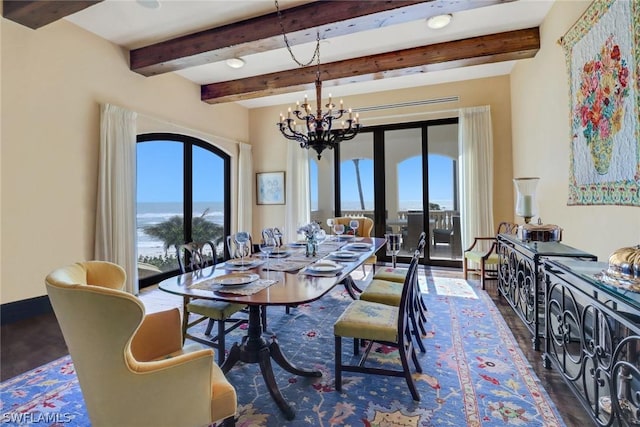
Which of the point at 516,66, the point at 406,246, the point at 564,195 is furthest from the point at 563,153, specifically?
the point at 406,246

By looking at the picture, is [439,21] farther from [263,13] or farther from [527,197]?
[527,197]

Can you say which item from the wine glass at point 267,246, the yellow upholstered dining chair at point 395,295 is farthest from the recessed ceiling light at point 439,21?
the wine glass at point 267,246

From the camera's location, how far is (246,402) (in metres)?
1.81

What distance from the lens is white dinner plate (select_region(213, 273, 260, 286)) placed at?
186cm

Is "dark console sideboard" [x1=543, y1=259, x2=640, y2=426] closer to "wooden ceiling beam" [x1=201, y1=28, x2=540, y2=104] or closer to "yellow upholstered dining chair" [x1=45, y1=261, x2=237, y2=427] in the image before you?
"yellow upholstered dining chair" [x1=45, y1=261, x2=237, y2=427]

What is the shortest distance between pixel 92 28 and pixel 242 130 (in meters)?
3.03

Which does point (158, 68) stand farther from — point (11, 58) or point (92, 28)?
point (11, 58)

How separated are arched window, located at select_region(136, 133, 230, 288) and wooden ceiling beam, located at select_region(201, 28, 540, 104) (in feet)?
3.71

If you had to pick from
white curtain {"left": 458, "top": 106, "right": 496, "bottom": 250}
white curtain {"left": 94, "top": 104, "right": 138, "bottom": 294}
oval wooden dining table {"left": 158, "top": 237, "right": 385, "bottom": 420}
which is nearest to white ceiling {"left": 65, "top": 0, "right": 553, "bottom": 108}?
white curtain {"left": 458, "top": 106, "right": 496, "bottom": 250}

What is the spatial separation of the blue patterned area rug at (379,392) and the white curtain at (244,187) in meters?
3.61

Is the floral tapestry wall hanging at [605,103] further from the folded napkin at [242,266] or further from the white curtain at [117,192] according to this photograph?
the white curtain at [117,192]

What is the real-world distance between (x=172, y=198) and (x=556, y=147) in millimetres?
5194

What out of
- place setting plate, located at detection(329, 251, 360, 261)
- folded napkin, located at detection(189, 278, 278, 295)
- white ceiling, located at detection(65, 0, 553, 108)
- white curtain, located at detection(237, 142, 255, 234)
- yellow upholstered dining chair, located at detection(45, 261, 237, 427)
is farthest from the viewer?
white curtain, located at detection(237, 142, 255, 234)

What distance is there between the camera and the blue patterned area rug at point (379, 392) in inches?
65.6
